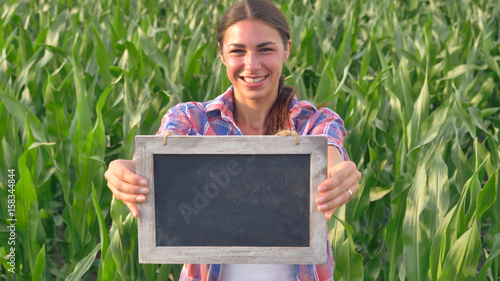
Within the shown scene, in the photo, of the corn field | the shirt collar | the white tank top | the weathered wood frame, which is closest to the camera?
the weathered wood frame

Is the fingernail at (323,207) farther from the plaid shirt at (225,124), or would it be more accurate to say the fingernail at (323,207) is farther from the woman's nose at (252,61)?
the woman's nose at (252,61)

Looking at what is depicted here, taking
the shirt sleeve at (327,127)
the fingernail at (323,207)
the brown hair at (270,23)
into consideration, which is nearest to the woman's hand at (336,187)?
the fingernail at (323,207)

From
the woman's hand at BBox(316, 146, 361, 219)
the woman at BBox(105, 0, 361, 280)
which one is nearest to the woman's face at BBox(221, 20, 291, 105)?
the woman at BBox(105, 0, 361, 280)

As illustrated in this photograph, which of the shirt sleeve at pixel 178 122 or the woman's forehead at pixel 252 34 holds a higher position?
the woman's forehead at pixel 252 34

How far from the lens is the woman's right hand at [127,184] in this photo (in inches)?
39.6

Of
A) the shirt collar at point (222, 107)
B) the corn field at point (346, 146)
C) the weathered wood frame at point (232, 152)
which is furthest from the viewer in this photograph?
the corn field at point (346, 146)

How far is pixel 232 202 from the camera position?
103 cm

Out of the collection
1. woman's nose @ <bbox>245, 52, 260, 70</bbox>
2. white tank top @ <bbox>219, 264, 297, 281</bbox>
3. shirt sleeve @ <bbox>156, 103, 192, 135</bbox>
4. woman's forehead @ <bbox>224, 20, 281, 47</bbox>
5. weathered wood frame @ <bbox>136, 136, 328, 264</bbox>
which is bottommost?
white tank top @ <bbox>219, 264, 297, 281</bbox>

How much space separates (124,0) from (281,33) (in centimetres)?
430

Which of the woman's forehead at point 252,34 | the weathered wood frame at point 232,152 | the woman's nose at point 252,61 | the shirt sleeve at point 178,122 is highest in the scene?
the woman's forehead at point 252,34

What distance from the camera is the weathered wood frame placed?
99 cm

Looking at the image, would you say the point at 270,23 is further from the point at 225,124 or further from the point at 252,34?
the point at 225,124

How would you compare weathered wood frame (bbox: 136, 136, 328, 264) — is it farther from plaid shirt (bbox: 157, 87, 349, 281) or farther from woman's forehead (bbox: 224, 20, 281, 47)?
woman's forehead (bbox: 224, 20, 281, 47)

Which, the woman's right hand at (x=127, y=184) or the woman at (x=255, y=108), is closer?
the woman's right hand at (x=127, y=184)
